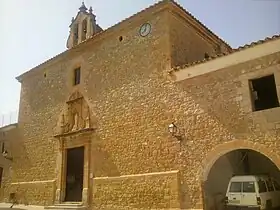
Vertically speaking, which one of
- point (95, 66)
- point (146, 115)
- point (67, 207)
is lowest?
point (67, 207)

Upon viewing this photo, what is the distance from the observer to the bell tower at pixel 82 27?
1441 cm

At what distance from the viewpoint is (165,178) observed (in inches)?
350

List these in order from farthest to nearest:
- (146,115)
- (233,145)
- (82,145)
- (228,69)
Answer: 1. (82,145)
2. (146,115)
3. (228,69)
4. (233,145)

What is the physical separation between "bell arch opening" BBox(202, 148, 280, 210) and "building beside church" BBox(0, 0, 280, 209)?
0.11 feet

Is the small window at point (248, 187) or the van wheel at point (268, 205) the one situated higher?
the small window at point (248, 187)

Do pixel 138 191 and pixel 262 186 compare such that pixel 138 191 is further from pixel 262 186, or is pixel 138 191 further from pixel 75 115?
pixel 75 115

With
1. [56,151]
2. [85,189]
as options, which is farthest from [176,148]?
[56,151]

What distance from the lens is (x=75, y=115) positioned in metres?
12.7

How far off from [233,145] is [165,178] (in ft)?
7.76

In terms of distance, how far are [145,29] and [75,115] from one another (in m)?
4.79

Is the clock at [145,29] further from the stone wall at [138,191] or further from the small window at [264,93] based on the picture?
the stone wall at [138,191]

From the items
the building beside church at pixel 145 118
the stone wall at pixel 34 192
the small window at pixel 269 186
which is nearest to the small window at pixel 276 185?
the small window at pixel 269 186

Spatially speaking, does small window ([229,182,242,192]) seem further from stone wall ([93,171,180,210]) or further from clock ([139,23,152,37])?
clock ([139,23,152,37])

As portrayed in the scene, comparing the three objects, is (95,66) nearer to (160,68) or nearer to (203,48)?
(160,68)
